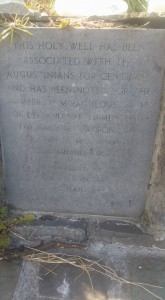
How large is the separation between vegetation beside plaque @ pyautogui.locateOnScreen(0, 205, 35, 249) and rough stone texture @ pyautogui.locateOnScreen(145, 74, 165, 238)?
91cm

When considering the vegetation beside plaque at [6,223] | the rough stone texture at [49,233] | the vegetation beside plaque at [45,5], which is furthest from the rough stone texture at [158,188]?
the vegetation beside plaque at [45,5]

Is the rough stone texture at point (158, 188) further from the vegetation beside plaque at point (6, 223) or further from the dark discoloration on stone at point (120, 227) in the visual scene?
the vegetation beside plaque at point (6, 223)

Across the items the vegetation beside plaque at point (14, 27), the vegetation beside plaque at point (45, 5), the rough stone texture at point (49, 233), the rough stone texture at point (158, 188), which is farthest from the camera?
the vegetation beside plaque at point (45, 5)

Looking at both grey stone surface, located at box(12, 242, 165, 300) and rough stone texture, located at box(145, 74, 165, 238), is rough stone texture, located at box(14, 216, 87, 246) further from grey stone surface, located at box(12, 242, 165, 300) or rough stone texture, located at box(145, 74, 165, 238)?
rough stone texture, located at box(145, 74, 165, 238)

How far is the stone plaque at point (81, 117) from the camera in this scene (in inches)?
91.0

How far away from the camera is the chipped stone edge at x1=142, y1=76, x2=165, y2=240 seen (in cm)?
250

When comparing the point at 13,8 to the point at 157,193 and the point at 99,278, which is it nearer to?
the point at 157,193

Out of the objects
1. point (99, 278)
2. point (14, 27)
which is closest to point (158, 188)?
point (99, 278)

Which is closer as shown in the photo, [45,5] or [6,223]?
[6,223]

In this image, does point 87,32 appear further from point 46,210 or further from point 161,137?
point 46,210

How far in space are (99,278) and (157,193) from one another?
0.75 metres

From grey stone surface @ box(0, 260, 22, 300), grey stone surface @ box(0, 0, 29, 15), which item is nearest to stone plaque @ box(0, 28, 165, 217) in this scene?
grey stone surface @ box(0, 0, 29, 15)

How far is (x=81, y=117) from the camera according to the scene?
2551 mm

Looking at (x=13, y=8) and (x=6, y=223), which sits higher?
(x=13, y=8)
